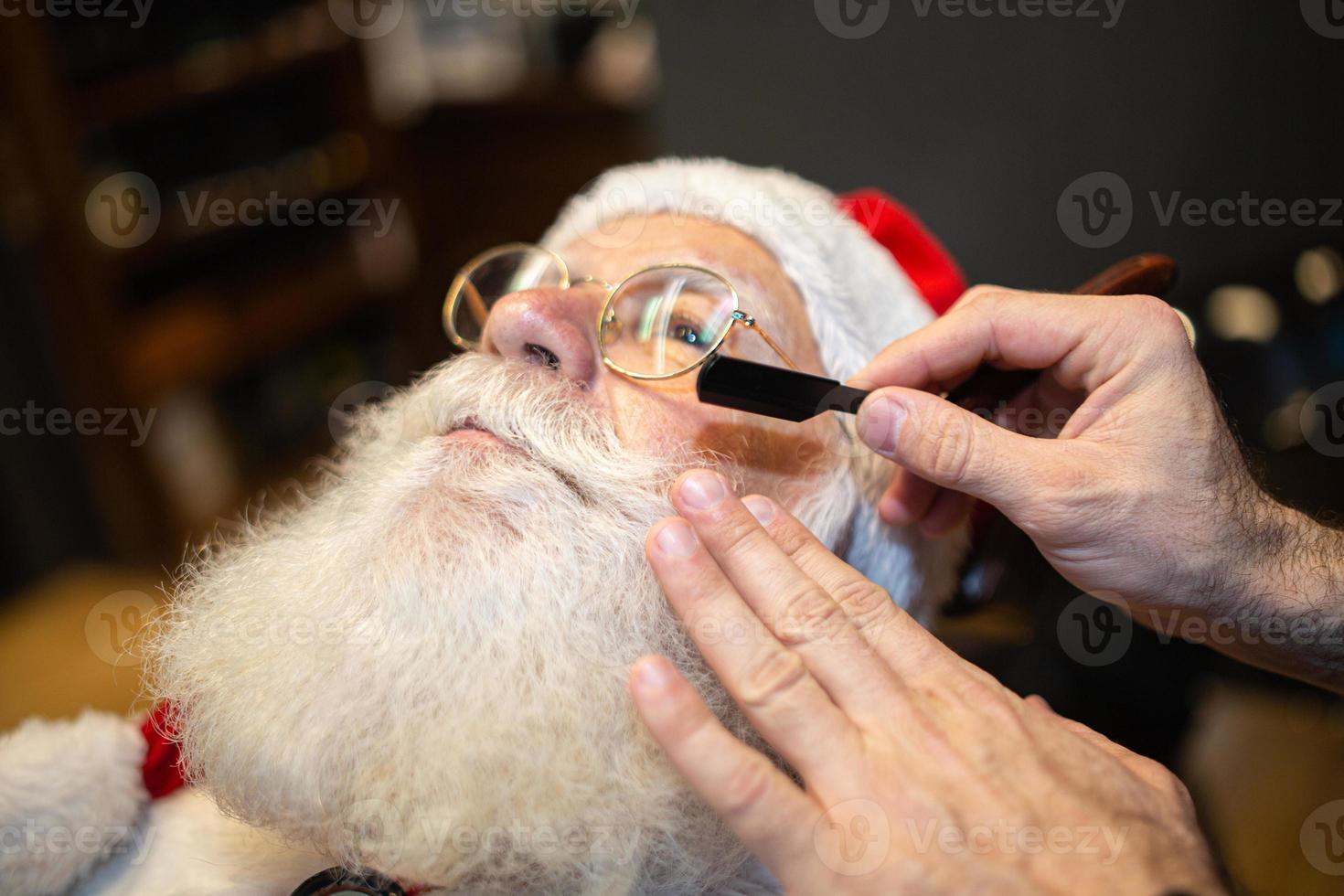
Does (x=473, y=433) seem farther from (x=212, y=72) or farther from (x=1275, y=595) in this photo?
(x=212, y=72)

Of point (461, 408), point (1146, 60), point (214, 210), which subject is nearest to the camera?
point (461, 408)

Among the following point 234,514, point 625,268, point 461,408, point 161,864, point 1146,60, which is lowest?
point 234,514

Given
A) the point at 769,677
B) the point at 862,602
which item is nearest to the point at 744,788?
the point at 769,677

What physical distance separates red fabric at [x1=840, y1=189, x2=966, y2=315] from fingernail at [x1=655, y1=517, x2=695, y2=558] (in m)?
0.74

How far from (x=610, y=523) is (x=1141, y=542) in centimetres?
58

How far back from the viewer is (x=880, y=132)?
2.12 m

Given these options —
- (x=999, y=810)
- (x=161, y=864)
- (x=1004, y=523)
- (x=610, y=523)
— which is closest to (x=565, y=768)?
(x=610, y=523)

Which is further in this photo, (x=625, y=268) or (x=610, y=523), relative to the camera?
(x=625, y=268)

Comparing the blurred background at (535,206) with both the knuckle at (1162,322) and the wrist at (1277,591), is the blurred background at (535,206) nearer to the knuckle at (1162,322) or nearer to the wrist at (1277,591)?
the wrist at (1277,591)

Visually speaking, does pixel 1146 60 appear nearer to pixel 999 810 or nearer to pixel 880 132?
pixel 880 132

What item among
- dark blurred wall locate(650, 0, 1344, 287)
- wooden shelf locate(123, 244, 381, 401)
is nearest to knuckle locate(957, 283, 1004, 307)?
dark blurred wall locate(650, 0, 1344, 287)

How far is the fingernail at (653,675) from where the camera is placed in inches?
30.8

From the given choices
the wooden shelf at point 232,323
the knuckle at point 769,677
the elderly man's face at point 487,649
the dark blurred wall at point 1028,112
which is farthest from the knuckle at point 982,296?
the wooden shelf at point 232,323

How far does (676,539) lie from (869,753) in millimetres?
259
